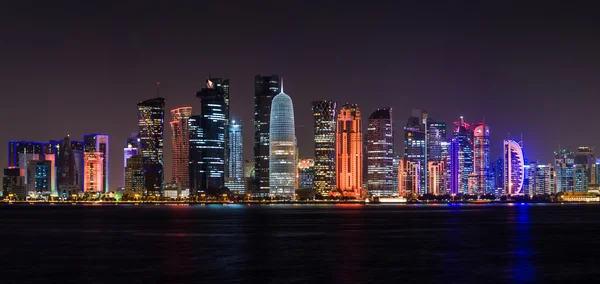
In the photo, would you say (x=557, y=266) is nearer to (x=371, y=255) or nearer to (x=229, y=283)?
(x=371, y=255)

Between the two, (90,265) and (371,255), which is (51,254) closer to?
(90,265)

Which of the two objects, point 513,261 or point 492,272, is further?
point 513,261

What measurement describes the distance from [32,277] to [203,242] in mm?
36684

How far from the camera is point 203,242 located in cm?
9812

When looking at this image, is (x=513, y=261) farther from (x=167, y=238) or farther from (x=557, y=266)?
(x=167, y=238)

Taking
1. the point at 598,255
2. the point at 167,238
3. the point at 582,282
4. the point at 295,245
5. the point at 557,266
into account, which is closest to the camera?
the point at 582,282

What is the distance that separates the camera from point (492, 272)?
215ft

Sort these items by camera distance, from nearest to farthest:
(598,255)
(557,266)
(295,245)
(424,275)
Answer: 1. (424,275)
2. (557,266)
3. (598,255)
4. (295,245)

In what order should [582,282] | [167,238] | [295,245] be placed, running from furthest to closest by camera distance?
[167,238] → [295,245] → [582,282]

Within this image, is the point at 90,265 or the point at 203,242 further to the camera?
the point at 203,242

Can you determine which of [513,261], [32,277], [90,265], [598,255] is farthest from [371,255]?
[32,277]

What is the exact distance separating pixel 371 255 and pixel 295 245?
15.6 meters

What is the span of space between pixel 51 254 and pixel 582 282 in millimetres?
48787

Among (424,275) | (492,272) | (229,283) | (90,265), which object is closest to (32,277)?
(90,265)
